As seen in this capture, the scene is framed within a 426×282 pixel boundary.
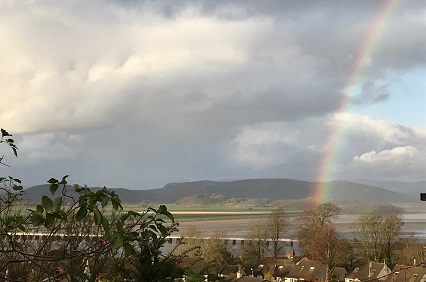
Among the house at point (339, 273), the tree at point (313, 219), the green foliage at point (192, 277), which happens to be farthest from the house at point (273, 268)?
the green foliage at point (192, 277)

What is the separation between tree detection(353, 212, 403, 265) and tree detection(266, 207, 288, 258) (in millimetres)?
9038

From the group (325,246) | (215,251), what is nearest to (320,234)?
(325,246)

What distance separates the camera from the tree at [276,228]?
2295 inches

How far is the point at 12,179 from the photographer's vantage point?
280cm

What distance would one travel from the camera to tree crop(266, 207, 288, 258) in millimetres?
58294

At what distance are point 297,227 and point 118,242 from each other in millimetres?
57058

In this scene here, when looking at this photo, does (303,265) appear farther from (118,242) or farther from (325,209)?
(118,242)

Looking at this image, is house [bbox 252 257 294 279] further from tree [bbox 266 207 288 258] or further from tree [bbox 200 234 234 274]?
tree [bbox 266 207 288 258]

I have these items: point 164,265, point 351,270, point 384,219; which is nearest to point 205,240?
point 351,270

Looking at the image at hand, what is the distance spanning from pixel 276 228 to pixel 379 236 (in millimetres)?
11489

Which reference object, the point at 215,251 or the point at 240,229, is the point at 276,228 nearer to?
the point at 215,251

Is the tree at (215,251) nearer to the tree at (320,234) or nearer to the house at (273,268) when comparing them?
the house at (273,268)

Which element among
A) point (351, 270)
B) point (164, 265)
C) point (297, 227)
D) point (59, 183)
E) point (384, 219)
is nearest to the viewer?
point (59, 183)

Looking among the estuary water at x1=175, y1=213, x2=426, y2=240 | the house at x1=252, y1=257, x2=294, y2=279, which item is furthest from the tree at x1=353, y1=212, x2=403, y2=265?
the house at x1=252, y1=257, x2=294, y2=279
